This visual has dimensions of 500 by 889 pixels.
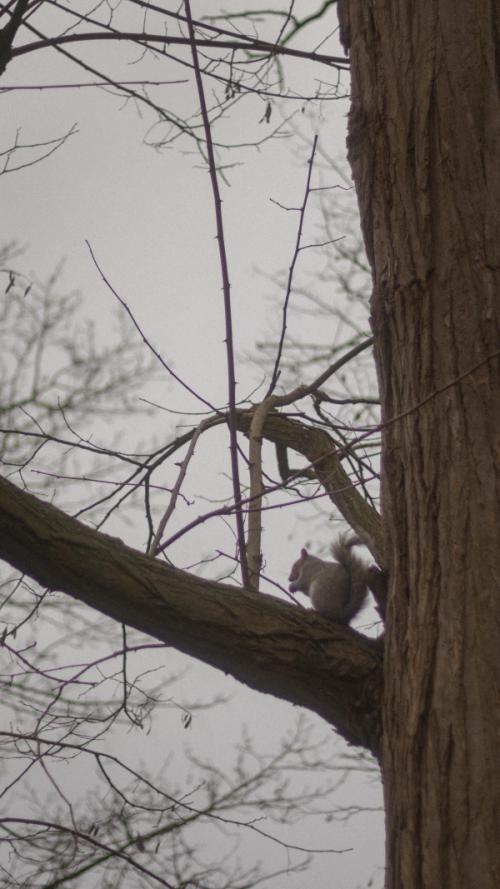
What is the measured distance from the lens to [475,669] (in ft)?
4.67

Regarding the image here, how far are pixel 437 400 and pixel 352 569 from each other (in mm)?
841

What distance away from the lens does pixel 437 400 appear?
162cm

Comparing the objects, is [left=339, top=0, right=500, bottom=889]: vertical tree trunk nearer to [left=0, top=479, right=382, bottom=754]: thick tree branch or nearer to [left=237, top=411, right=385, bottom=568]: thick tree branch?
[left=0, top=479, right=382, bottom=754]: thick tree branch

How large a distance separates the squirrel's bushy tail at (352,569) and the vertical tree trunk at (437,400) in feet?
1.97

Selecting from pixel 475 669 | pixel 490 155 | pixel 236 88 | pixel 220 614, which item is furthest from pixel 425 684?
pixel 236 88

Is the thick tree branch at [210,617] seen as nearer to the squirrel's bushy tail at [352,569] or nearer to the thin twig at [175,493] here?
the thin twig at [175,493]

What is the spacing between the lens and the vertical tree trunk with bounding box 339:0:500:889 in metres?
1.39

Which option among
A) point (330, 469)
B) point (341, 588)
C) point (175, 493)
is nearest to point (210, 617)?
point (175, 493)

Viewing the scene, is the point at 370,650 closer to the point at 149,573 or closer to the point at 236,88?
the point at 149,573

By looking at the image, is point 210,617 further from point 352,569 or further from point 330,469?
point 330,469

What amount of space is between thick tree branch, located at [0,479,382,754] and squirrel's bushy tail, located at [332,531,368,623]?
Answer: 20.4 inches

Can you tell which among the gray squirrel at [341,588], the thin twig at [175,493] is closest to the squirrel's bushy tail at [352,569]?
the gray squirrel at [341,588]

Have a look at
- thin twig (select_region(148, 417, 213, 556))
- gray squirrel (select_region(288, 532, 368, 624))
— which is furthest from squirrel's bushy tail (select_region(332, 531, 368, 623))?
thin twig (select_region(148, 417, 213, 556))

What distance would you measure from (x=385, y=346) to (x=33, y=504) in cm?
79
